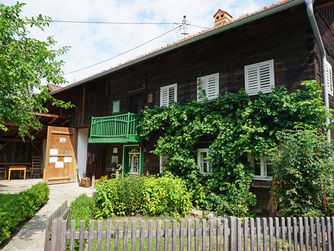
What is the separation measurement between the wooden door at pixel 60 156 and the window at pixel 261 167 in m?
10.7

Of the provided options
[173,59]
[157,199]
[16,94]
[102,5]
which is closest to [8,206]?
[16,94]

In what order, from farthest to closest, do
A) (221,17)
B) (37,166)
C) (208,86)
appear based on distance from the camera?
1. (37,166)
2. (221,17)
3. (208,86)

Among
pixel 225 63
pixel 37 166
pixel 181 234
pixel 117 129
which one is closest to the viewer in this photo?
pixel 181 234

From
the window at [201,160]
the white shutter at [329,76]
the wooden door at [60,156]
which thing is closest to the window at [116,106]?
the wooden door at [60,156]

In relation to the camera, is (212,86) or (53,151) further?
(53,151)

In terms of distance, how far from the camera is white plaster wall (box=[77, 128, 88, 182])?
15.0 metres

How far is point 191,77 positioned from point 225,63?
60.8 inches

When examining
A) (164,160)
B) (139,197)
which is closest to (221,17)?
(164,160)

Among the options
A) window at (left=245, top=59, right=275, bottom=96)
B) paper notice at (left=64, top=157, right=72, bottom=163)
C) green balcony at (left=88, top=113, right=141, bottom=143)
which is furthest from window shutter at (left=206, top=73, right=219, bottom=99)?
paper notice at (left=64, top=157, right=72, bottom=163)

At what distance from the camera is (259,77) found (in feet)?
25.9

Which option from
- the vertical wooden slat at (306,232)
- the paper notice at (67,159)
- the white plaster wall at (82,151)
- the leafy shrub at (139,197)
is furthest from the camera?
the white plaster wall at (82,151)

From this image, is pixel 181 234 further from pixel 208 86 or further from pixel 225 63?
pixel 225 63

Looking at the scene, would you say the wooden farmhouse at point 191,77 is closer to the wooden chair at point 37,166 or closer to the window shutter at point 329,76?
the window shutter at point 329,76

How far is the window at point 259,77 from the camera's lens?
7.65 meters
